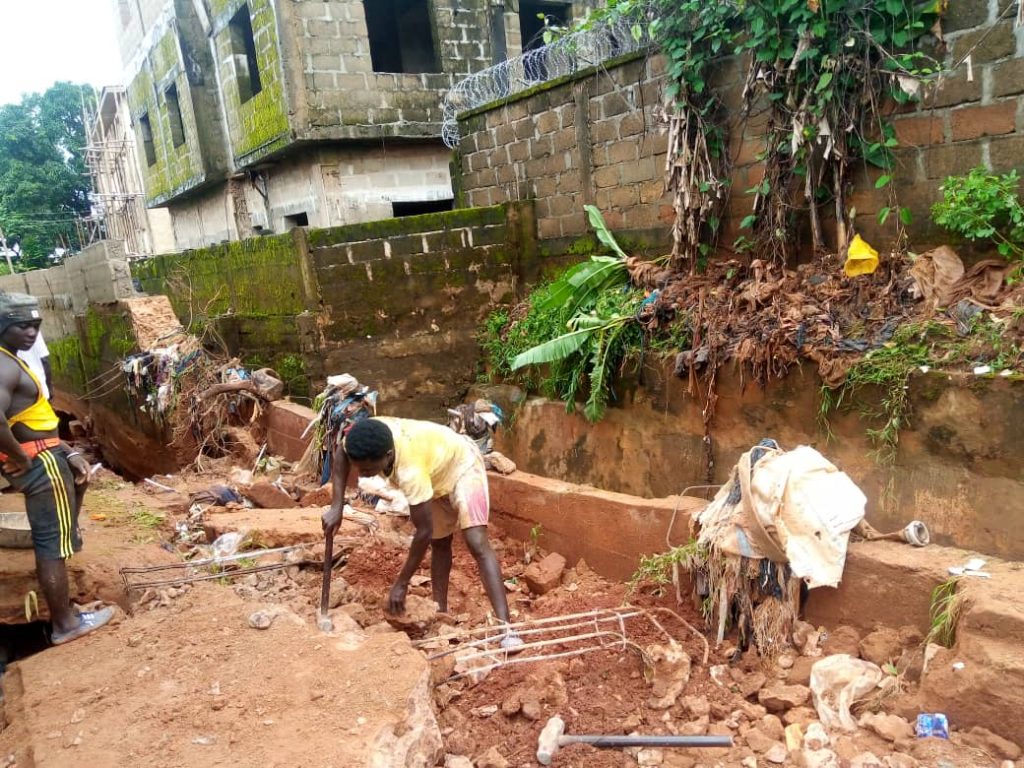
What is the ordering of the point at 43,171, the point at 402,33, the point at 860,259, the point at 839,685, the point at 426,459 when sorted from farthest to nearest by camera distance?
1. the point at 43,171
2. the point at 402,33
3. the point at 860,259
4. the point at 426,459
5. the point at 839,685

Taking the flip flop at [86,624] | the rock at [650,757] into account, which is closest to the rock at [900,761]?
the rock at [650,757]

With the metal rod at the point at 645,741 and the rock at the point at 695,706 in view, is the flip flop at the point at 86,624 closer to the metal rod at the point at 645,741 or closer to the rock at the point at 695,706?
the metal rod at the point at 645,741

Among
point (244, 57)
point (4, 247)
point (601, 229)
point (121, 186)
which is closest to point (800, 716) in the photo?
point (601, 229)

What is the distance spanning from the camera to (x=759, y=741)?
9.78ft

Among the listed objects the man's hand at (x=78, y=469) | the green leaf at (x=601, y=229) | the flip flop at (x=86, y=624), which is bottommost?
the flip flop at (x=86, y=624)

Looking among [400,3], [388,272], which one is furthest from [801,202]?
[400,3]

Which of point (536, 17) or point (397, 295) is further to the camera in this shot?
point (536, 17)

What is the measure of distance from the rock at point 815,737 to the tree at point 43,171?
31.7 metres

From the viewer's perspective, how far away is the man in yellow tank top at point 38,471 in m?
3.70

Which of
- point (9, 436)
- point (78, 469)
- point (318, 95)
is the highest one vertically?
point (318, 95)

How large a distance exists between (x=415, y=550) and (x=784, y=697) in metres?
1.98

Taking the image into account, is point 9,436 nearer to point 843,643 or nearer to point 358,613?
point 358,613

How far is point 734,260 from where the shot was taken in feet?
17.9

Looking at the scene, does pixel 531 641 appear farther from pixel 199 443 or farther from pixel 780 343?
pixel 199 443
